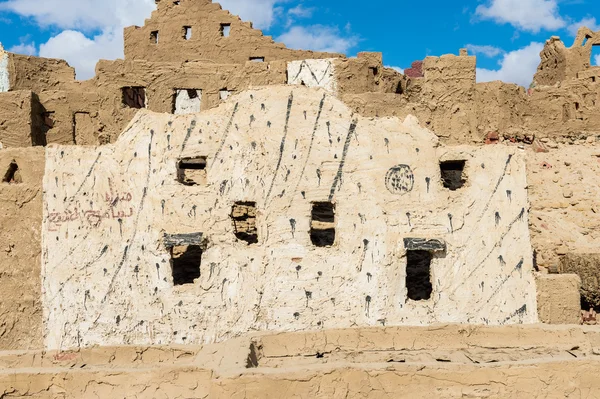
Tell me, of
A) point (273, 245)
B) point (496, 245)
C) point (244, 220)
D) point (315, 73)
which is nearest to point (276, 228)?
point (273, 245)

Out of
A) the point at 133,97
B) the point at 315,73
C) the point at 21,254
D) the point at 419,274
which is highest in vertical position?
the point at 315,73

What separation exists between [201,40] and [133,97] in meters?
3.06

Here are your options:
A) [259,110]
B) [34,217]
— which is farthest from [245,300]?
[34,217]

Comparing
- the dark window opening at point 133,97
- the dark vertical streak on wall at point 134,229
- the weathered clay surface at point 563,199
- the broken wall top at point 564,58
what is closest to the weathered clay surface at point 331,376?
the dark vertical streak on wall at point 134,229

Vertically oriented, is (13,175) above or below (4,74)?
below

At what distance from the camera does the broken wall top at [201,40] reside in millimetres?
16359

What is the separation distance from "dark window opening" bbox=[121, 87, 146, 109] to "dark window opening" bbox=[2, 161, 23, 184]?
16.4 ft

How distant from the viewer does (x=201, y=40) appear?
16.5 meters

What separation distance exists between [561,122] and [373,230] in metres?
9.52

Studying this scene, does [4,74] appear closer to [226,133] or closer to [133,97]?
[133,97]

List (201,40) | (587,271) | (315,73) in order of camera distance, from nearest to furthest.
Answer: (587,271) → (315,73) → (201,40)

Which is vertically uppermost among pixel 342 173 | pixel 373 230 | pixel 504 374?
pixel 342 173

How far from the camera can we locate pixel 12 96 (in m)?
12.0

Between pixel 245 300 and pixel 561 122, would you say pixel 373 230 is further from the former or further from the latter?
pixel 561 122
